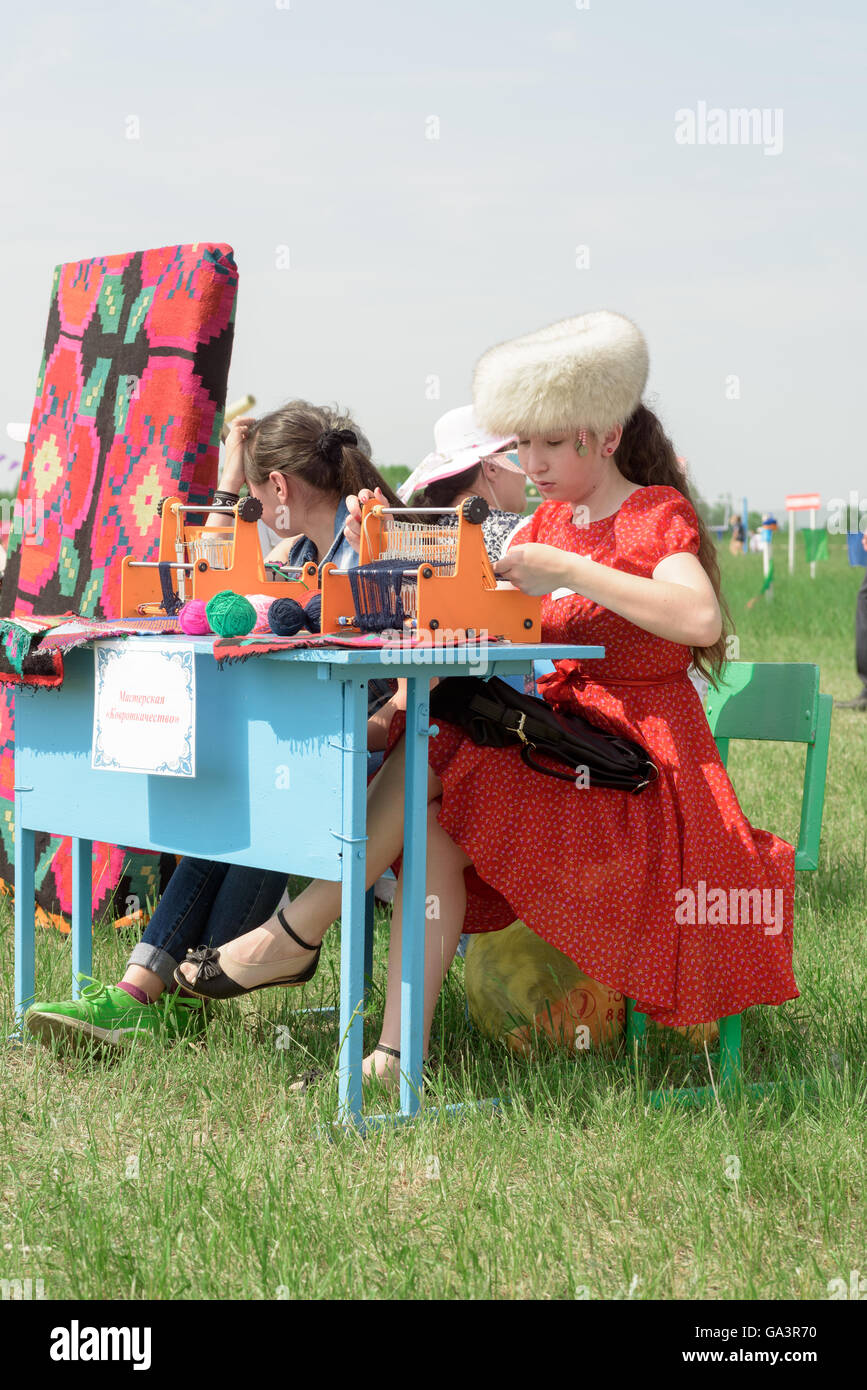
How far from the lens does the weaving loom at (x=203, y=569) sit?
125 inches

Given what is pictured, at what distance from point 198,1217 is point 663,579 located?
4.55 feet

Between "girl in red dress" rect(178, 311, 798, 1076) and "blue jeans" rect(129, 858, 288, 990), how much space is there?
0.37m

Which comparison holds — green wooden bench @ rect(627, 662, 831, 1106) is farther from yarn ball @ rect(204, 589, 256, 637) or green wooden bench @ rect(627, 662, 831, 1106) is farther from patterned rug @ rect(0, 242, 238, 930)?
patterned rug @ rect(0, 242, 238, 930)

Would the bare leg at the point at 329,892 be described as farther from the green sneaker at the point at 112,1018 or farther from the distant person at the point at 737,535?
the distant person at the point at 737,535

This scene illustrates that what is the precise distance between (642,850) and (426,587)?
2.22 ft

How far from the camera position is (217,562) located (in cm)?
331

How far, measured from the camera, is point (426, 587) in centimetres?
267

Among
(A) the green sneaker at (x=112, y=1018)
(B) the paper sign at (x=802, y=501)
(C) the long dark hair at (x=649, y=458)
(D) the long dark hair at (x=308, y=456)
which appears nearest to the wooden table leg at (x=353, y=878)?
(A) the green sneaker at (x=112, y=1018)

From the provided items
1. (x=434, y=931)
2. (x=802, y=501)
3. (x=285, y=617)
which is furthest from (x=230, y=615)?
(x=802, y=501)

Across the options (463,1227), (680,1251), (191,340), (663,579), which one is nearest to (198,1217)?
(463,1227)

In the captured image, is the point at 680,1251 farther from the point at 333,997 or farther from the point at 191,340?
the point at 191,340

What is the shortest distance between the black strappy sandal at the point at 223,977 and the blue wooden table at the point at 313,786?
0.53 ft

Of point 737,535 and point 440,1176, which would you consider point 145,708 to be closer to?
point 440,1176

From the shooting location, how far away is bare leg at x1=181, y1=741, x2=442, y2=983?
112 inches
